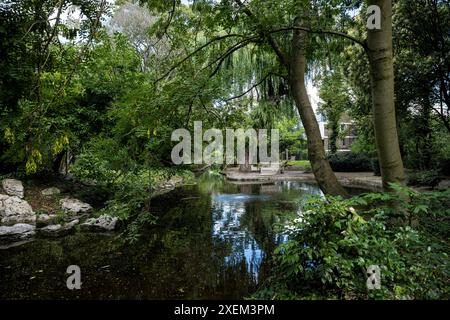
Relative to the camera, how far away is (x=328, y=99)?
21.3m

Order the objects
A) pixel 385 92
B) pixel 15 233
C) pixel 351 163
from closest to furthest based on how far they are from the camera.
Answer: pixel 385 92
pixel 15 233
pixel 351 163

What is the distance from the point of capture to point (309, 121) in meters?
4.84

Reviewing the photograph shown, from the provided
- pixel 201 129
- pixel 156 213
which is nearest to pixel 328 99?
pixel 156 213

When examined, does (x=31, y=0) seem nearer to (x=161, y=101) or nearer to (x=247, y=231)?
(x=161, y=101)

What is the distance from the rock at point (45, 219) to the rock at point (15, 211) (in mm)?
113

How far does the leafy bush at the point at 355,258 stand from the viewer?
2297mm

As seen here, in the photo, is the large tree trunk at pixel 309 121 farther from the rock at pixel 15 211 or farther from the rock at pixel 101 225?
the rock at pixel 15 211

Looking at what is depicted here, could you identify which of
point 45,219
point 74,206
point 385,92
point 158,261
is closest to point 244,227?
point 158,261

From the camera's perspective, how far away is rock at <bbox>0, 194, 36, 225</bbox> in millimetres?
7895

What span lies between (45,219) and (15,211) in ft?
2.79

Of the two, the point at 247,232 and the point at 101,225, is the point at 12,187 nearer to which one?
the point at 101,225

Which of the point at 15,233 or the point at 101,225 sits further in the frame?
the point at 101,225

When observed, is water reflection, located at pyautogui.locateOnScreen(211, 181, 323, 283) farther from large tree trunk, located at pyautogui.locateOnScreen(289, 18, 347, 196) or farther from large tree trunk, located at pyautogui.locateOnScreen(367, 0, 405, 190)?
large tree trunk, located at pyautogui.locateOnScreen(367, 0, 405, 190)

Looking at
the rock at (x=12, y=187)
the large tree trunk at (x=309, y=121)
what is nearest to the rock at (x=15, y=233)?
the rock at (x=12, y=187)
